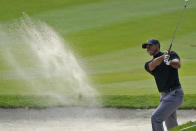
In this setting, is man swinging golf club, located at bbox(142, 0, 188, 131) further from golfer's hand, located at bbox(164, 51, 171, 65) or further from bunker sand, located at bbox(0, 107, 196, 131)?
bunker sand, located at bbox(0, 107, 196, 131)

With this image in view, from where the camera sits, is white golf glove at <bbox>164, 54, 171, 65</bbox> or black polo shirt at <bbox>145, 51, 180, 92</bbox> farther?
black polo shirt at <bbox>145, 51, 180, 92</bbox>

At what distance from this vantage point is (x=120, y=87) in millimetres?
12977

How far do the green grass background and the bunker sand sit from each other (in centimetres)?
22

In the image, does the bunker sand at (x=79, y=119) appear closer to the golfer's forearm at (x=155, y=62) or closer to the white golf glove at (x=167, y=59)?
the golfer's forearm at (x=155, y=62)

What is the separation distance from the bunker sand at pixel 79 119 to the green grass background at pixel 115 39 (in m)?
0.22

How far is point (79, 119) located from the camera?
1108cm

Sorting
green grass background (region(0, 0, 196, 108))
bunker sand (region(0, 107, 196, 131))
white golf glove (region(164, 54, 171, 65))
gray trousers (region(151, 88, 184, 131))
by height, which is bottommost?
gray trousers (region(151, 88, 184, 131))

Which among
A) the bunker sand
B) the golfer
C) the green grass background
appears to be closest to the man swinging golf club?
the golfer

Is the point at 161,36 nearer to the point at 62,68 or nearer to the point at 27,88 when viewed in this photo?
the point at 62,68

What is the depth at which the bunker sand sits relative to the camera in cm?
1074

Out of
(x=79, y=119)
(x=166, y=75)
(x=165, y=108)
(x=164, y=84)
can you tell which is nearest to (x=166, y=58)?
(x=166, y=75)

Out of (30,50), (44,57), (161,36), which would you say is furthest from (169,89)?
(161,36)

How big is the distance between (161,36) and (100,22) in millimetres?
3399

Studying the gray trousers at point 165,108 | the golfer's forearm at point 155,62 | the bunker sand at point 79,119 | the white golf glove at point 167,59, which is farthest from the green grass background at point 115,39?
the white golf glove at point 167,59
